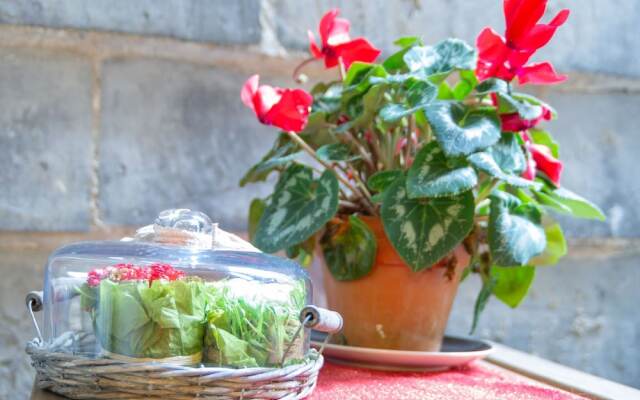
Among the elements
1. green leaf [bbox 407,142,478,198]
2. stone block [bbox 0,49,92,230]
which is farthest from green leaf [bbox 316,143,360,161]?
stone block [bbox 0,49,92,230]

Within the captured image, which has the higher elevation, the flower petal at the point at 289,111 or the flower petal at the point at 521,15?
the flower petal at the point at 521,15

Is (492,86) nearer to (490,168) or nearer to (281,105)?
(490,168)

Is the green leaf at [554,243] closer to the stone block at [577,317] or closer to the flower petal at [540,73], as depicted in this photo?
the flower petal at [540,73]

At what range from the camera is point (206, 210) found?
4.64 ft

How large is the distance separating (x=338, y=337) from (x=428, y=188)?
0.28 meters

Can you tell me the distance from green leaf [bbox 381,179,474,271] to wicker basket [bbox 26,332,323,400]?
292mm

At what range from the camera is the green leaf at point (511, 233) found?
1.00 metres

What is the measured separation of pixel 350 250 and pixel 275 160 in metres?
0.16

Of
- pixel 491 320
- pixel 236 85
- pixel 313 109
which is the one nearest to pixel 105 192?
pixel 236 85

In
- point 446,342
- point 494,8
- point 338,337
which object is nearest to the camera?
point 338,337

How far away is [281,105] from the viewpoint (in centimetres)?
101

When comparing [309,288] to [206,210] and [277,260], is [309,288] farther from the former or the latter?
[206,210]

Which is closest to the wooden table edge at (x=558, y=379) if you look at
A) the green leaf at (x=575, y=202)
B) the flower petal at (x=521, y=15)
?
the green leaf at (x=575, y=202)

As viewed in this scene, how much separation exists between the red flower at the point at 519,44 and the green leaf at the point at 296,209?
26 centimetres
